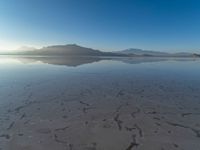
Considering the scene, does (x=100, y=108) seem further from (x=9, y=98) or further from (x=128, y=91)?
(x=9, y=98)

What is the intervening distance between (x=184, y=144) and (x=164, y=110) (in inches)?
75.3

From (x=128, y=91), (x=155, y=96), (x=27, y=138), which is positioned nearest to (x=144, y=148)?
(x=27, y=138)

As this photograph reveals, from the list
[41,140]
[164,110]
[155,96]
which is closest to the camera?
[41,140]

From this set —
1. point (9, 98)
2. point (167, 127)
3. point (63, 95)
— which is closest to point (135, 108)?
point (167, 127)

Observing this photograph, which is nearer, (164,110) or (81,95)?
(164,110)

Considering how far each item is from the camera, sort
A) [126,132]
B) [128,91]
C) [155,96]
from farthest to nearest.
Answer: [128,91] < [155,96] < [126,132]

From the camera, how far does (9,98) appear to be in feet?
20.3

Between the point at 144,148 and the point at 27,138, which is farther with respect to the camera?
the point at 27,138

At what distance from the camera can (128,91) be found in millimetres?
7570

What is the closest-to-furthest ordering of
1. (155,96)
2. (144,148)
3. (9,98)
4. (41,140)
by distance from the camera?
1. (144,148)
2. (41,140)
3. (9,98)
4. (155,96)

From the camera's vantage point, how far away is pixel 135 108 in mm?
5504

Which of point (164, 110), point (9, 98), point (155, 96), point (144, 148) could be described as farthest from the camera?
point (155, 96)

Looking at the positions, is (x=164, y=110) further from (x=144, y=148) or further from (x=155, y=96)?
(x=144, y=148)

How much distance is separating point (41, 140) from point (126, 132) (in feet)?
6.28
